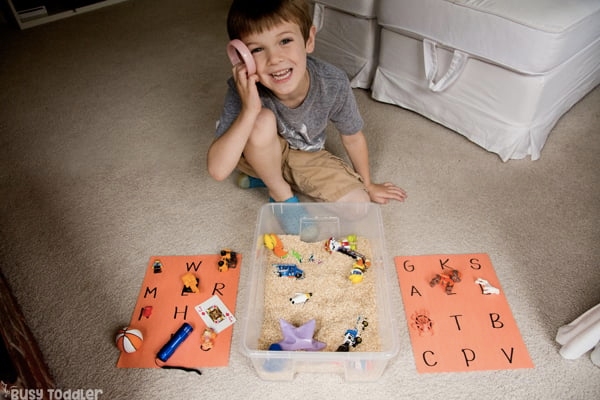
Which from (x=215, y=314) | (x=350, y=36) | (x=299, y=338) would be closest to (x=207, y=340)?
(x=215, y=314)

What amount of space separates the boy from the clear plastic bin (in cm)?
5

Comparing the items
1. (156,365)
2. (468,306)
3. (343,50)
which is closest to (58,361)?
(156,365)

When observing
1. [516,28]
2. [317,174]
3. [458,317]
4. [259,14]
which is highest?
[259,14]

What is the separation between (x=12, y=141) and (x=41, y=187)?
34cm

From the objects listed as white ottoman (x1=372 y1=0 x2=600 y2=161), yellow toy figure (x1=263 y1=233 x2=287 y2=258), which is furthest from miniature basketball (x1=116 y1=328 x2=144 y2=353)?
white ottoman (x1=372 y1=0 x2=600 y2=161)

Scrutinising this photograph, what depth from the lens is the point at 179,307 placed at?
0.95 m

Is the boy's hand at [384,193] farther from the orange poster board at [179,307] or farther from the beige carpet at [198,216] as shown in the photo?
the orange poster board at [179,307]

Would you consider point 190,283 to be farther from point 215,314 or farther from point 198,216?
point 198,216

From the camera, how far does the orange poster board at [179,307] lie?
861mm

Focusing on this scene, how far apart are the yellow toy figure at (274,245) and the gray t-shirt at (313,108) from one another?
0.25 meters

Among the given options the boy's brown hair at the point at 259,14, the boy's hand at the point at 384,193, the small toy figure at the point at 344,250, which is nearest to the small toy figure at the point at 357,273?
the small toy figure at the point at 344,250

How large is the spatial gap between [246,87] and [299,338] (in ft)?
1.67

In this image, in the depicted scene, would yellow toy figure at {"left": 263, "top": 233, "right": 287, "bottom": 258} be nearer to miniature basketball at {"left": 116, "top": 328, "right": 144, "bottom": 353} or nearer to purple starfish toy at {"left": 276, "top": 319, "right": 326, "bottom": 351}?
purple starfish toy at {"left": 276, "top": 319, "right": 326, "bottom": 351}

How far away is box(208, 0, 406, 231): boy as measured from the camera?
83 cm
